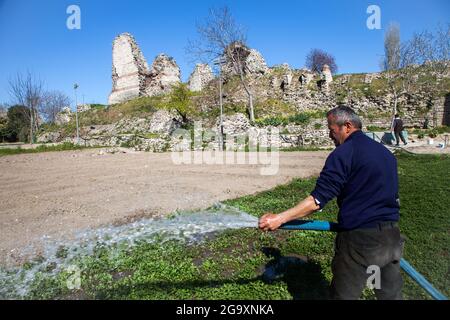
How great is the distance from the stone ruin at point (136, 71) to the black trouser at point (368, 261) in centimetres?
4295

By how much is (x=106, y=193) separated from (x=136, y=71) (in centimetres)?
3766

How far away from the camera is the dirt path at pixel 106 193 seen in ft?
21.5

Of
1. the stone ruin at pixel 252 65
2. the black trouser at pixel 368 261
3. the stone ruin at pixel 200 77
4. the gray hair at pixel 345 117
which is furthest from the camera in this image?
the stone ruin at pixel 200 77

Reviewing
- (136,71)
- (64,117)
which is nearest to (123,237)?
(136,71)

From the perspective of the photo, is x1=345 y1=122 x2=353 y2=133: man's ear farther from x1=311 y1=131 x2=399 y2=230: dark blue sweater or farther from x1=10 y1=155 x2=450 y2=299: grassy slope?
x1=10 y1=155 x2=450 y2=299: grassy slope

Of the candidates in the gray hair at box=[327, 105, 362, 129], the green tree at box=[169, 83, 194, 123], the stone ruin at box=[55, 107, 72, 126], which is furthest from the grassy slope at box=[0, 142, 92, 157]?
the gray hair at box=[327, 105, 362, 129]

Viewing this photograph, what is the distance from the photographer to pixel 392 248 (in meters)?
2.50

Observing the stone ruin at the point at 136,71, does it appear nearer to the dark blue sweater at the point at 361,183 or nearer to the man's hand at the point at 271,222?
the man's hand at the point at 271,222

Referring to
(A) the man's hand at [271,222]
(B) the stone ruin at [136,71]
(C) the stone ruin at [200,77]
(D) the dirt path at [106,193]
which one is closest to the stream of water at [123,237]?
(D) the dirt path at [106,193]

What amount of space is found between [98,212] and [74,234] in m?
1.43

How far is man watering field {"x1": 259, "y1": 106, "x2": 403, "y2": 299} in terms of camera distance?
2.47 m

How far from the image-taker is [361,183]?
2.48 metres

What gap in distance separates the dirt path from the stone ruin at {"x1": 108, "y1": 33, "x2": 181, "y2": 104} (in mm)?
31329
